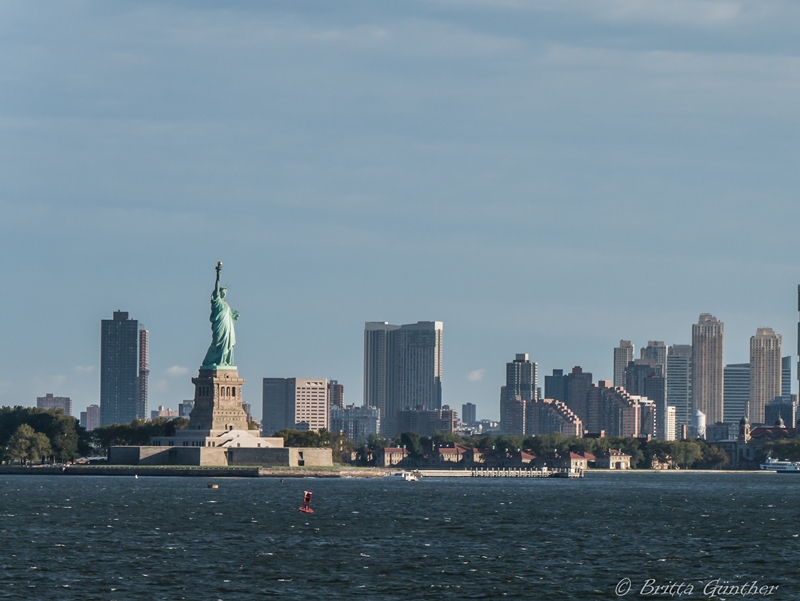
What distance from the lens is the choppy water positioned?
6338 cm

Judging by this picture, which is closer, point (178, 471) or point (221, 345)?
point (178, 471)

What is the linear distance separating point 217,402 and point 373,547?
117 m

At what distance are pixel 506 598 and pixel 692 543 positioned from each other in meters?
27.2

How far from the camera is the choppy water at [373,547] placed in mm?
63375

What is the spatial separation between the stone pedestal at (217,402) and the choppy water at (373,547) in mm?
59735

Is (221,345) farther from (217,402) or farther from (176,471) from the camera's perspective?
(176,471)

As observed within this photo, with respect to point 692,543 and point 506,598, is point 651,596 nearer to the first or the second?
point 506,598

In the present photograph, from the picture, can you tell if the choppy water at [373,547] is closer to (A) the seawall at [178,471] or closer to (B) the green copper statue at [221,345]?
(A) the seawall at [178,471]

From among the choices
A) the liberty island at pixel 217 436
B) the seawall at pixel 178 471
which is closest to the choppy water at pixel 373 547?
the seawall at pixel 178 471

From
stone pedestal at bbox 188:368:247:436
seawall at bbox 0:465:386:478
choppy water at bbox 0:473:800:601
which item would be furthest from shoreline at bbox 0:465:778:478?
choppy water at bbox 0:473:800:601

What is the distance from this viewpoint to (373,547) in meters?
79.9

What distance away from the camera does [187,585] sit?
62906 mm

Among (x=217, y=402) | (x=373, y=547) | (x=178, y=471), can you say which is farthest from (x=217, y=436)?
(x=373, y=547)

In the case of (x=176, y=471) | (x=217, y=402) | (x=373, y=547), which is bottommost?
(x=373, y=547)
